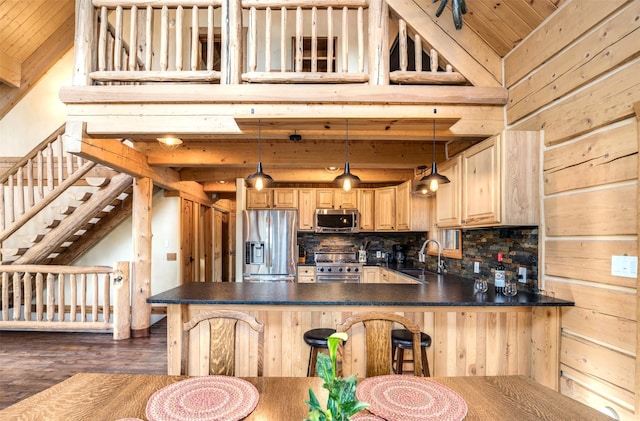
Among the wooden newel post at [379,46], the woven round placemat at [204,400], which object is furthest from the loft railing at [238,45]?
the woven round placemat at [204,400]

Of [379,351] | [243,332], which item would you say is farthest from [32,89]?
[379,351]

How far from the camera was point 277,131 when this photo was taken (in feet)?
9.95

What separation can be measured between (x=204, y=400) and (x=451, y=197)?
9.38 ft

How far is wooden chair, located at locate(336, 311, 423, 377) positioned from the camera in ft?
5.48

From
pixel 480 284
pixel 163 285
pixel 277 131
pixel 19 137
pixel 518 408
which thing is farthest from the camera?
pixel 19 137

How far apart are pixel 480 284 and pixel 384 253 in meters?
3.32

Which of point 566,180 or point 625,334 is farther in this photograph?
point 566,180

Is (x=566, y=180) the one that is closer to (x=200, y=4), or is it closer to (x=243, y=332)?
(x=243, y=332)

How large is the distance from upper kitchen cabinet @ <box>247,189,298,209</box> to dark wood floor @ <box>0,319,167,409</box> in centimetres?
236

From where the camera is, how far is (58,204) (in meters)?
5.46

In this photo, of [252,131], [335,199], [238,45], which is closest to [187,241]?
[335,199]

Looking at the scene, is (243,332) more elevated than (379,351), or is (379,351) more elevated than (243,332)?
(379,351)

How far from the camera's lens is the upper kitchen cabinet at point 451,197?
3.17 meters

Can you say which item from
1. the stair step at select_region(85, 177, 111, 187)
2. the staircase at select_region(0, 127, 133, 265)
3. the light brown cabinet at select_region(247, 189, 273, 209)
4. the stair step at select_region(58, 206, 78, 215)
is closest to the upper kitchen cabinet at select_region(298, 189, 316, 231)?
the light brown cabinet at select_region(247, 189, 273, 209)
